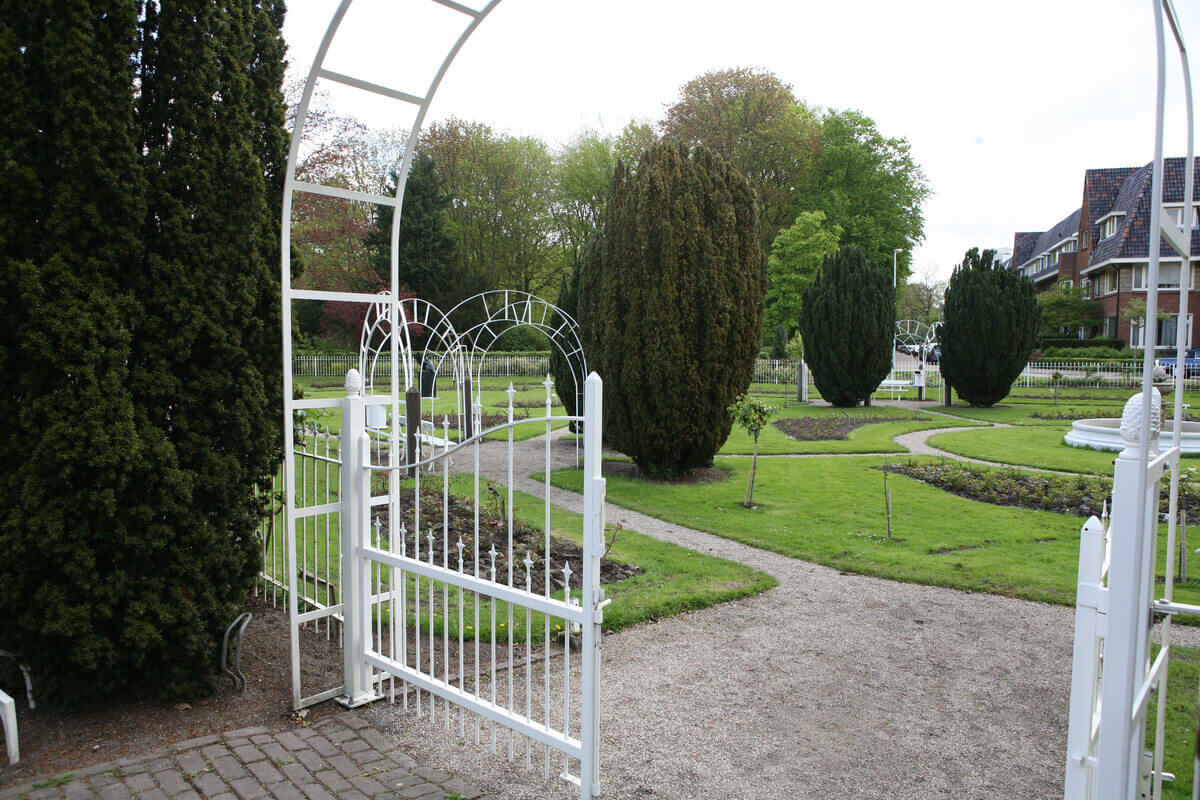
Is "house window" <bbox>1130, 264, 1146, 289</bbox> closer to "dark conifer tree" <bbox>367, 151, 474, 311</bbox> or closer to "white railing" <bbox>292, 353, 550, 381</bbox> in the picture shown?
"white railing" <bbox>292, 353, 550, 381</bbox>

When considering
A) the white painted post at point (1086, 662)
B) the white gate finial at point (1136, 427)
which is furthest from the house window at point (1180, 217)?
the white painted post at point (1086, 662)

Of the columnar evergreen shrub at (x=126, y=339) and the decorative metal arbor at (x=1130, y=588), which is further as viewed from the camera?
the columnar evergreen shrub at (x=126, y=339)

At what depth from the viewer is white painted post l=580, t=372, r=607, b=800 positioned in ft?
9.77

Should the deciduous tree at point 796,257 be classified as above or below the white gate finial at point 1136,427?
above

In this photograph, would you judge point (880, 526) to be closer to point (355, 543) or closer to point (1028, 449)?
point (355, 543)

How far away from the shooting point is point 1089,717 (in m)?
2.33

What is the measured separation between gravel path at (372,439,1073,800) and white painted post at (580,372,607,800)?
0.96 feet

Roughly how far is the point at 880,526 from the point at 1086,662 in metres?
6.11

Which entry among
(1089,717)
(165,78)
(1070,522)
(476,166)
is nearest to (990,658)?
(1089,717)

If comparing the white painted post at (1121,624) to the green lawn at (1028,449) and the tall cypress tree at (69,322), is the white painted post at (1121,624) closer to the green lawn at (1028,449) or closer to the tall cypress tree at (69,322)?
the tall cypress tree at (69,322)

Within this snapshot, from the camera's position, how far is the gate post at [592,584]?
117 inches

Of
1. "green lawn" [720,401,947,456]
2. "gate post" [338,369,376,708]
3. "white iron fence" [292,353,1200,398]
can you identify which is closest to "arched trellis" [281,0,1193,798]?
"gate post" [338,369,376,708]

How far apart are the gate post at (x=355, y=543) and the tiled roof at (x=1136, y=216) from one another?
10.3m

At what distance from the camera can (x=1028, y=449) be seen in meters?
13.1
